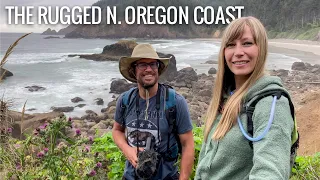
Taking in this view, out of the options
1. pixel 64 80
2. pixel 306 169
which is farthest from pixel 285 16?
pixel 306 169

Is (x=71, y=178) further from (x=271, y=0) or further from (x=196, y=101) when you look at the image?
(x=271, y=0)

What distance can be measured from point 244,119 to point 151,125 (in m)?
1.10

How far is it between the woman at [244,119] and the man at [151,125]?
29.2 inches

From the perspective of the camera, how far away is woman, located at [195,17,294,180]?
117 centimetres

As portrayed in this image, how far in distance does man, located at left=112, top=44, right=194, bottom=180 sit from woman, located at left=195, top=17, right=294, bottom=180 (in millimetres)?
743

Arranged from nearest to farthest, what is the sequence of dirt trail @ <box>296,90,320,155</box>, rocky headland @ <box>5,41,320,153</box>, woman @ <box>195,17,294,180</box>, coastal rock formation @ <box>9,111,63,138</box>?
woman @ <box>195,17,294,180</box> → coastal rock formation @ <box>9,111,63,138</box> → dirt trail @ <box>296,90,320,155</box> → rocky headland @ <box>5,41,320,153</box>

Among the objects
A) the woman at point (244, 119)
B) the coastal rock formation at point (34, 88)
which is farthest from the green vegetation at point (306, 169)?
the coastal rock formation at point (34, 88)

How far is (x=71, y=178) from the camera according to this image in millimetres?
2801

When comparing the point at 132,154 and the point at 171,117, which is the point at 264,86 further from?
the point at 132,154

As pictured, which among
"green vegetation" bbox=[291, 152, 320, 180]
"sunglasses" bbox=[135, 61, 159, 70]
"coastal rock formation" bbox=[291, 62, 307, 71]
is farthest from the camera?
"coastal rock formation" bbox=[291, 62, 307, 71]

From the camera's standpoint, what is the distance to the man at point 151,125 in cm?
238

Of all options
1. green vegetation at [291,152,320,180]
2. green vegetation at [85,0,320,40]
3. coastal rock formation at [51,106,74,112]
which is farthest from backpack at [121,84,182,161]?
green vegetation at [85,0,320,40]

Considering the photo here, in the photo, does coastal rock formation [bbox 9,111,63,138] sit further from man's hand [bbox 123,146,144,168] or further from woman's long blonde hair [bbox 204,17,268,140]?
woman's long blonde hair [bbox 204,17,268,140]

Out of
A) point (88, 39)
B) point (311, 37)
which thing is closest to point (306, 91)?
point (311, 37)
